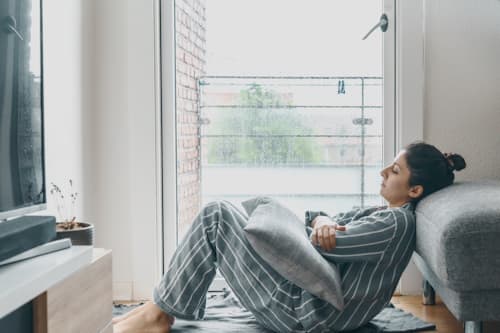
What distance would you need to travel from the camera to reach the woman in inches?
83.9

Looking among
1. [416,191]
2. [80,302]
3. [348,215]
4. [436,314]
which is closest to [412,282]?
[436,314]

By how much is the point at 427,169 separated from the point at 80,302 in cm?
143

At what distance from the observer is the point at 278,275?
217 centimetres

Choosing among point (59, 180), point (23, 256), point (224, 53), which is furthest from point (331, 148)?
point (23, 256)

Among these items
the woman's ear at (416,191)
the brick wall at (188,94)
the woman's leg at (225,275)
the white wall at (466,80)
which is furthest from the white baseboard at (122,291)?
the white wall at (466,80)

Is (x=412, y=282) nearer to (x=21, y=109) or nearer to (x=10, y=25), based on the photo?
(x=21, y=109)

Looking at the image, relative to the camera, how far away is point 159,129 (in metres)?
2.92

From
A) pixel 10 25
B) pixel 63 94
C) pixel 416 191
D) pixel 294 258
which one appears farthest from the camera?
pixel 63 94

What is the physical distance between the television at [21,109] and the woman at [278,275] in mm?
671

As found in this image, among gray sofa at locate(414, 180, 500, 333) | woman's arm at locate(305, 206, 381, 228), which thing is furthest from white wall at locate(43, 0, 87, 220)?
gray sofa at locate(414, 180, 500, 333)

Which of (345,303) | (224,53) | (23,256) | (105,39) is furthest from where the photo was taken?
(224,53)

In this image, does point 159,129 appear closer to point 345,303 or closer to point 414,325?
point 345,303

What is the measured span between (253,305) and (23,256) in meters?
0.94

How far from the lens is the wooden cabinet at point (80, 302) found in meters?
1.39
